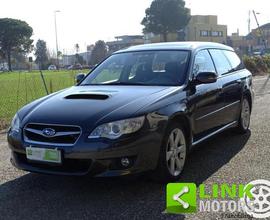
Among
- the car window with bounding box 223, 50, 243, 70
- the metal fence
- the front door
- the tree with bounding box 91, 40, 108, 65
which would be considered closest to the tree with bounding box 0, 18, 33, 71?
the tree with bounding box 91, 40, 108, 65

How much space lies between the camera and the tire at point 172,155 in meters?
4.53

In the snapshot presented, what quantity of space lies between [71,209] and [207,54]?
3214 millimetres

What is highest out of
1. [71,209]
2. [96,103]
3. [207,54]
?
[207,54]

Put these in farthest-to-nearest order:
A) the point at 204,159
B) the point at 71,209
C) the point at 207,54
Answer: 1. the point at 207,54
2. the point at 204,159
3. the point at 71,209

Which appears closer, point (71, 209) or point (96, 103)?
point (71, 209)

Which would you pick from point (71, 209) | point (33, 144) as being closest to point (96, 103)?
point (33, 144)

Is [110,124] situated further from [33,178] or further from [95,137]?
[33,178]

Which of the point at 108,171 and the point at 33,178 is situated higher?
the point at 108,171

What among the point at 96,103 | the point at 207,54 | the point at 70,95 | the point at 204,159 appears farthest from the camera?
the point at 207,54

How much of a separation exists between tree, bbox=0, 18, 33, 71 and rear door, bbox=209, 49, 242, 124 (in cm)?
9115

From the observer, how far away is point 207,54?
619 centimetres

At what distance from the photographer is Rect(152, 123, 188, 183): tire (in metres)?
4.53

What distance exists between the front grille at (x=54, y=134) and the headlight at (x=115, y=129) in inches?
7.4

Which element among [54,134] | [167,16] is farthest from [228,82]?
Result: [167,16]
